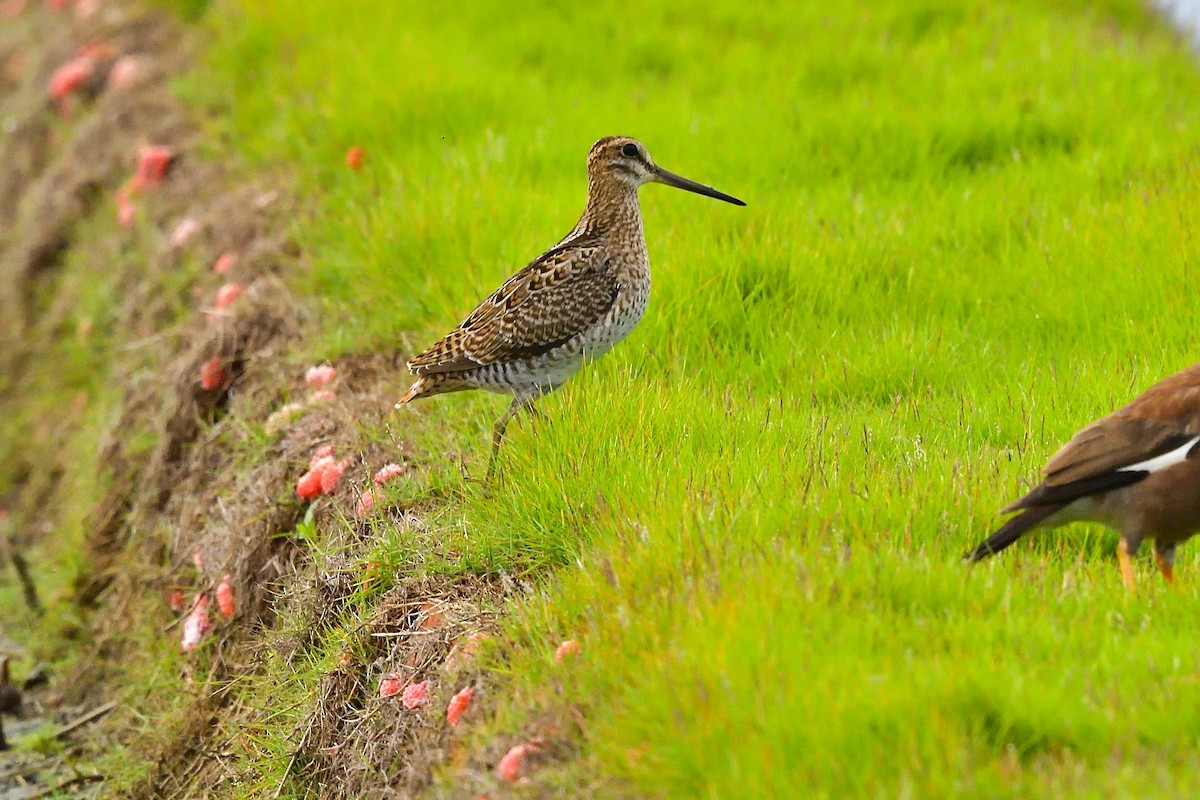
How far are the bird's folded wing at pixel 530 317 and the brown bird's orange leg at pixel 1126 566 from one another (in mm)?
2475

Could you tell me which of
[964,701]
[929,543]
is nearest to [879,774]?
[964,701]

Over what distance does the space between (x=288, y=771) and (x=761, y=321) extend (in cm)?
295

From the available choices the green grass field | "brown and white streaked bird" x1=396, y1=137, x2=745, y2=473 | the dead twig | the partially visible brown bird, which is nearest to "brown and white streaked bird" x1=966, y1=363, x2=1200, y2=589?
the green grass field

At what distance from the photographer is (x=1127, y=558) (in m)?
5.01

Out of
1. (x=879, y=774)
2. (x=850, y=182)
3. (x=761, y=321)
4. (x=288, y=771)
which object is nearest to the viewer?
(x=879, y=774)

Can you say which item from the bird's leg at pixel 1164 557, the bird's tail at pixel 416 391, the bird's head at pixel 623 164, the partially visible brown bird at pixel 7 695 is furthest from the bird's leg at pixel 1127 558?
the partially visible brown bird at pixel 7 695

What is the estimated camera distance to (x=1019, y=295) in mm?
7324

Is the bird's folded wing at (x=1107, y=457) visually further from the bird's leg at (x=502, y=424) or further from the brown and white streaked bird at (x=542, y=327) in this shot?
the brown and white streaked bird at (x=542, y=327)

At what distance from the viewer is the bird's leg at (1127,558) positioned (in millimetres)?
4906

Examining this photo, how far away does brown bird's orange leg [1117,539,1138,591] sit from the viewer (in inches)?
192

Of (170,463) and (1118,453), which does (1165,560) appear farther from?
(170,463)

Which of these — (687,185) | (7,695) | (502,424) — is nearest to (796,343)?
(687,185)

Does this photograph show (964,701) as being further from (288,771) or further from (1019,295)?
(1019,295)

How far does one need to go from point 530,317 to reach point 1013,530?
2.45 meters
